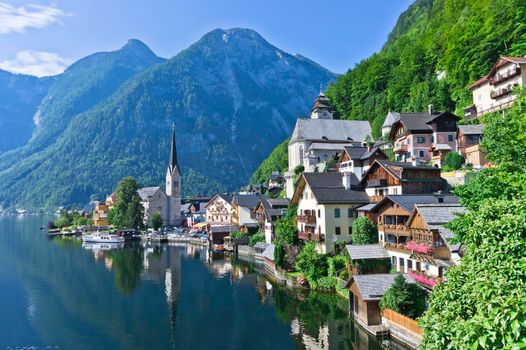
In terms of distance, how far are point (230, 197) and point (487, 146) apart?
311ft

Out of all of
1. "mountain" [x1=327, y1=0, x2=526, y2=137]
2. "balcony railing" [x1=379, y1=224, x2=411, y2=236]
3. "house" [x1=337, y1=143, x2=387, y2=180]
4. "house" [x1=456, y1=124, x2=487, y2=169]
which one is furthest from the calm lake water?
"mountain" [x1=327, y1=0, x2=526, y2=137]

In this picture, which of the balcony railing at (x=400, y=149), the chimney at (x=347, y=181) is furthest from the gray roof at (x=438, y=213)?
the balcony railing at (x=400, y=149)

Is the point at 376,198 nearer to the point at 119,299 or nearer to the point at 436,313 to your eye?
the point at 119,299

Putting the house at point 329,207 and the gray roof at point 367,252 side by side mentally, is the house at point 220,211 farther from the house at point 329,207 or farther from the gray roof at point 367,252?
the gray roof at point 367,252

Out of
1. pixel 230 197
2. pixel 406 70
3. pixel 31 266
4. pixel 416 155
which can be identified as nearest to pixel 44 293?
pixel 31 266

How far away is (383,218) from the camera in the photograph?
150 ft

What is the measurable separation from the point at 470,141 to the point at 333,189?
21.7 metres

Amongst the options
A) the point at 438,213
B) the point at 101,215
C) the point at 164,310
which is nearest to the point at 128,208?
the point at 101,215

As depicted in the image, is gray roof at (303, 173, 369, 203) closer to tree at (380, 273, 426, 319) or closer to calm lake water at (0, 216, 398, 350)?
calm lake water at (0, 216, 398, 350)

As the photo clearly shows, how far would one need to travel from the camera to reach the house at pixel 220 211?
11656 cm

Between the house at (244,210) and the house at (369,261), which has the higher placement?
the house at (244,210)

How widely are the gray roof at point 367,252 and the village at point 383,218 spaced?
0.39 feet

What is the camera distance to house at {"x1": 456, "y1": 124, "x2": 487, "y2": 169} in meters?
57.0

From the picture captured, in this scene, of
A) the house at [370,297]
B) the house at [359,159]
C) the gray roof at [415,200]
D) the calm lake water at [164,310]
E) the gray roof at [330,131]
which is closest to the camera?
the house at [370,297]
